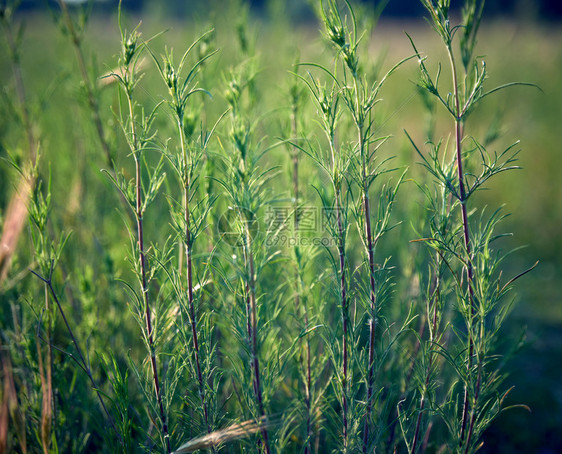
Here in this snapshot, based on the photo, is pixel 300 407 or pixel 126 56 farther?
pixel 300 407

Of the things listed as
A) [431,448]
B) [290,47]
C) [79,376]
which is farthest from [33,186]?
[431,448]

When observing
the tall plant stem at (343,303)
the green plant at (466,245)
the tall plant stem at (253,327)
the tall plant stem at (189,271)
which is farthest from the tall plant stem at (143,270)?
the green plant at (466,245)

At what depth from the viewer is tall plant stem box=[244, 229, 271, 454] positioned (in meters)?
1.08

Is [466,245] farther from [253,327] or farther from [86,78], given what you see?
[86,78]

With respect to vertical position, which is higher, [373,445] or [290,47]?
[290,47]

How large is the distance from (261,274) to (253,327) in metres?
0.75

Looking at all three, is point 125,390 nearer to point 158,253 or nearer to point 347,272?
point 158,253

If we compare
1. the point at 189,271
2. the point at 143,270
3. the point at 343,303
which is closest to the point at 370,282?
the point at 343,303

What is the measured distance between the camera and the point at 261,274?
1.85m

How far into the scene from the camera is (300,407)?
142cm

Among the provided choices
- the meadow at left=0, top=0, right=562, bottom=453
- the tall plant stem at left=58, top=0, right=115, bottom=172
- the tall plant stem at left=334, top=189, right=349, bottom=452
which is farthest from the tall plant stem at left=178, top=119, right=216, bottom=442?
the tall plant stem at left=58, top=0, right=115, bottom=172

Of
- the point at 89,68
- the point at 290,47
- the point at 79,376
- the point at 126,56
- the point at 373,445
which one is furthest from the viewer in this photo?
the point at 290,47

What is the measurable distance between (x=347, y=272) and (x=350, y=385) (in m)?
0.38

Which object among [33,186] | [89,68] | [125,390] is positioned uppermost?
[89,68]
